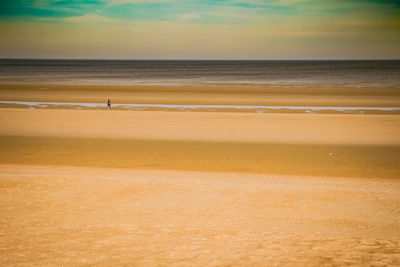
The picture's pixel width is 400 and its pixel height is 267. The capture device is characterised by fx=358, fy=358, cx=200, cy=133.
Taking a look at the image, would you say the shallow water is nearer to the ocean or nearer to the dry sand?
the dry sand

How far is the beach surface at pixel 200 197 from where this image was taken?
6004 millimetres

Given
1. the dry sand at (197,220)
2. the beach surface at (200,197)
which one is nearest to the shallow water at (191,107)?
the beach surface at (200,197)

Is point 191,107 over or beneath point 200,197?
over

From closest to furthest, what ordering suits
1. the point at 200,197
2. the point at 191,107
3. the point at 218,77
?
the point at 200,197 < the point at 191,107 < the point at 218,77

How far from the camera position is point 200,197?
880 centimetres

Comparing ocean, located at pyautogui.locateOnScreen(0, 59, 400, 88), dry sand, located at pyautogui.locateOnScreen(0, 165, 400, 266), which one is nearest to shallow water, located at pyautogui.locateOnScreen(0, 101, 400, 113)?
dry sand, located at pyautogui.locateOnScreen(0, 165, 400, 266)

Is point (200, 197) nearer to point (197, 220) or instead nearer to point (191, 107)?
point (197, 220)

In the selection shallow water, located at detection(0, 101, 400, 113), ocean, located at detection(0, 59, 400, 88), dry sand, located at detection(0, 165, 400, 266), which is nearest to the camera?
dry sand, located at detection(0, 165, 400, 266)

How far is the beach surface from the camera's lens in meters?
6.00

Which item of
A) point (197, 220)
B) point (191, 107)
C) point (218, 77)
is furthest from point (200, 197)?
point (218, 77)

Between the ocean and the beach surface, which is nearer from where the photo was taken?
the beach surface

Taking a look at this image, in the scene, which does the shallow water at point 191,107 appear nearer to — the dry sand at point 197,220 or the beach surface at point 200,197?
the beach surface at point 200,197

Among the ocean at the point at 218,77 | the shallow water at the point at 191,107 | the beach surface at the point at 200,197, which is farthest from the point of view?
the ocean at the point at 218,77

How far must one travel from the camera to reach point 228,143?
52.9ft
